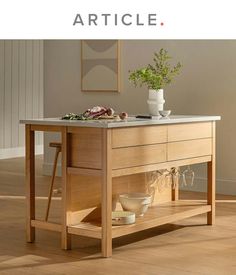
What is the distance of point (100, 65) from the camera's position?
7.16 meters

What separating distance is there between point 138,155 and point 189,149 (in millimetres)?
650


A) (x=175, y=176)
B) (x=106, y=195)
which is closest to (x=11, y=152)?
(x=175, y=176)

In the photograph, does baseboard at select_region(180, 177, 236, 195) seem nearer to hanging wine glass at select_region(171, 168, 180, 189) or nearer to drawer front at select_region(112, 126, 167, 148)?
hanging wine glass at select_region(171, 168, 180, 189)

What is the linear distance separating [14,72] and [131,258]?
19.4ft

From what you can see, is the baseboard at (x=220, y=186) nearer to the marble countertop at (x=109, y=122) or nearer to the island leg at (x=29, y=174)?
the marble countertop at (x=109, y=122)

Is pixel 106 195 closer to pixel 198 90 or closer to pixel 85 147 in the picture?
pixel 85 147

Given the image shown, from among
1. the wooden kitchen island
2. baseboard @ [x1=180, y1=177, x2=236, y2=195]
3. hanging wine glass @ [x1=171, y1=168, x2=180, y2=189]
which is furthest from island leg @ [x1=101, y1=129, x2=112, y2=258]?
baseboard @ [x1=180, y1=177, x2=236, y2=195]

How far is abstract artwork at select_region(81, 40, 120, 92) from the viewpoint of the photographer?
7062mm

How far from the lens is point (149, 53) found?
271 inches

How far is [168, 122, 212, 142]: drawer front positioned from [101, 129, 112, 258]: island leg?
2.28 ft

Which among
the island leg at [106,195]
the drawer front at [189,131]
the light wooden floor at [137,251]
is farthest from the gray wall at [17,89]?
the island leg at [106,195]

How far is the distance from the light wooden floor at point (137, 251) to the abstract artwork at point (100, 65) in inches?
83.3
